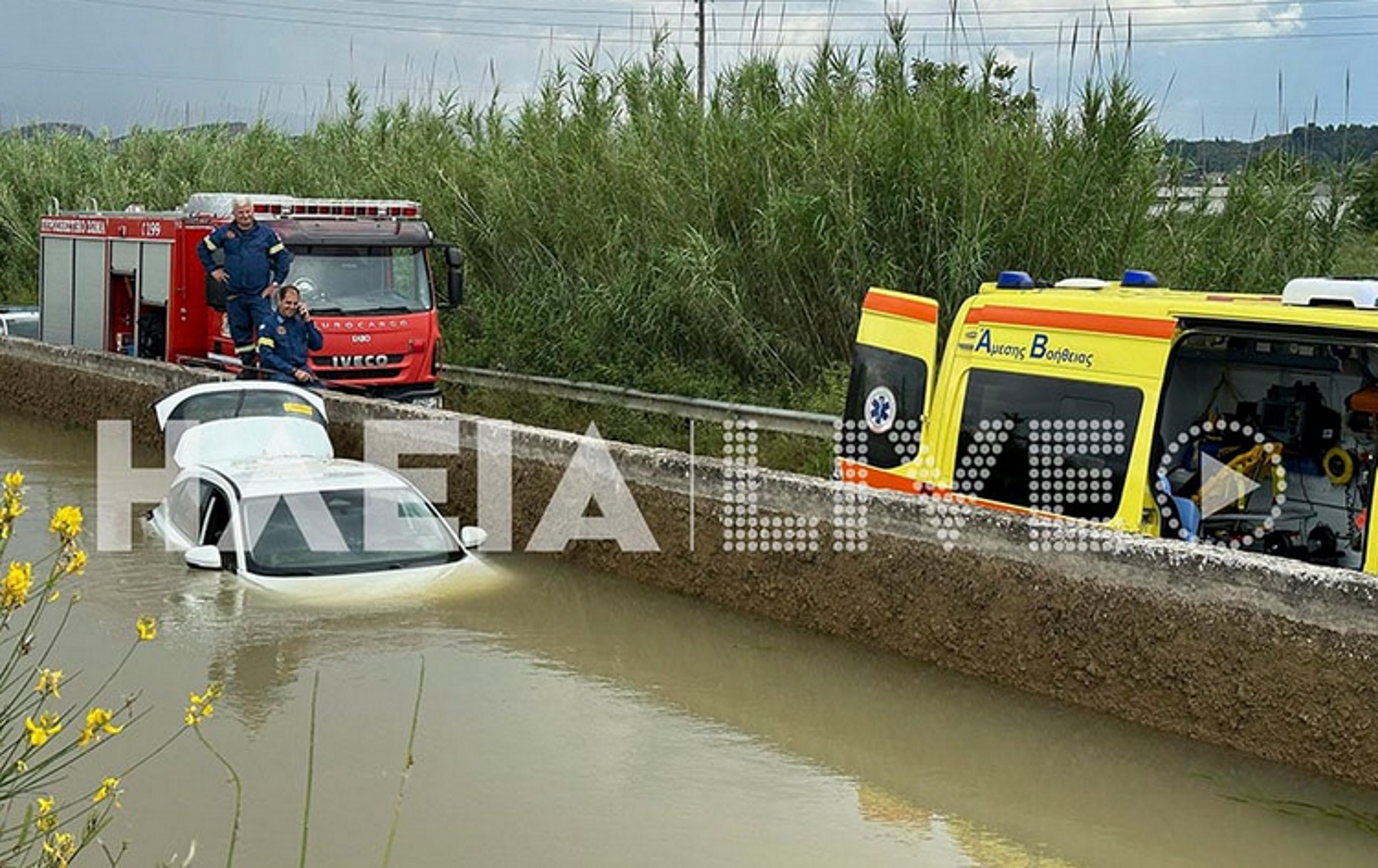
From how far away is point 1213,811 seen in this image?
702cm

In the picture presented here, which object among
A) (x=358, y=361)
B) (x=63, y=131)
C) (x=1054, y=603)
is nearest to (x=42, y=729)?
(x=1054, y=603)

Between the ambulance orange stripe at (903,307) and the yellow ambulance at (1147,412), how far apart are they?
13mm

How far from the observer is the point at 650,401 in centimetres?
1477

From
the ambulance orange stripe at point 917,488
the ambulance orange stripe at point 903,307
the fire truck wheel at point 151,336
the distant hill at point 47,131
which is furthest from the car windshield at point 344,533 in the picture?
the distant hill at point 47,131

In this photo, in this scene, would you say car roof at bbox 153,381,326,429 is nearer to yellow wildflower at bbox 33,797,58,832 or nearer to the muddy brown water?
the muddy brown water

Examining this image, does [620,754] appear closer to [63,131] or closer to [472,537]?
[472,537]

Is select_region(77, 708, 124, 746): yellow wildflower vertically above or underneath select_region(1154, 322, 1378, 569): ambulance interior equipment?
underneath

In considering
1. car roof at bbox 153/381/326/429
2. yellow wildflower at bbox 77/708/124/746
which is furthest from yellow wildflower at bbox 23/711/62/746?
car roof at bbox 153/381/326/429

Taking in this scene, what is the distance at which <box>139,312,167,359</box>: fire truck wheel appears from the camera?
18.0 metres

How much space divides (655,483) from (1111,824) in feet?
14.2

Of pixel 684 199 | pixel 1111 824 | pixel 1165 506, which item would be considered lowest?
pixel 1111 824

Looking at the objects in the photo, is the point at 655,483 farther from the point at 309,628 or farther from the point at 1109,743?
the point at 1109,743

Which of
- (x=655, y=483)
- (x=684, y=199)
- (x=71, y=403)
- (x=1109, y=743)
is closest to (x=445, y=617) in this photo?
(x=655, y=483)

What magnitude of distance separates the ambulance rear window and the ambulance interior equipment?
0.25 meters
